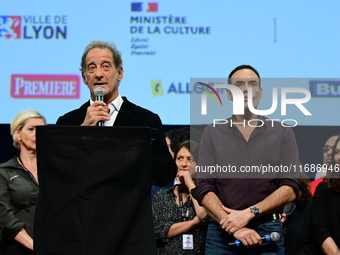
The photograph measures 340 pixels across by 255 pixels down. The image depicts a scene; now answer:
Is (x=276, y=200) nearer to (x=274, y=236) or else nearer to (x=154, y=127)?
(x=274, y=236)

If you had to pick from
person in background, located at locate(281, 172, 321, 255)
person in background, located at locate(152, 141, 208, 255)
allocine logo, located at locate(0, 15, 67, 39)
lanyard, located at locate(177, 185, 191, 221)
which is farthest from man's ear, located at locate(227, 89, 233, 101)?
allocine logo, located at locate(0, 15, 67, 39)

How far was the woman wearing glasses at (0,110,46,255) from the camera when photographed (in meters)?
2.73

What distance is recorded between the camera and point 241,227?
226 cm

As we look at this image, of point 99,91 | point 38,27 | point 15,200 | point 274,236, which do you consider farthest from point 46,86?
point 274,236

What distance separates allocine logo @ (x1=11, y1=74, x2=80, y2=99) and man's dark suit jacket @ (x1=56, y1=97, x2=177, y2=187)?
212 cm

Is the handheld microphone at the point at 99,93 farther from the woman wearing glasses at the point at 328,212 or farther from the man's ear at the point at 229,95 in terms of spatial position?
the woman wearing glasses at the point at 328,212

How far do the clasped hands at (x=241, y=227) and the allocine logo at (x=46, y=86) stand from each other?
2.42 meters

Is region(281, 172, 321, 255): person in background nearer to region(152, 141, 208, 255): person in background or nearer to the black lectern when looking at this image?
region(152, 141, 208, 255): person in background

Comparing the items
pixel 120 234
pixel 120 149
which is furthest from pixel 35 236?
pixel 120 149

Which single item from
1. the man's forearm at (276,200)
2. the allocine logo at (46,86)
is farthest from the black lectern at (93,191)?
the allocine logo at (46,86)

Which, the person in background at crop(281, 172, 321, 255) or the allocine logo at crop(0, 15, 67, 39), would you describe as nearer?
the person in background at crop(281, 172, 321, 255)

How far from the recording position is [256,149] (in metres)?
2.45

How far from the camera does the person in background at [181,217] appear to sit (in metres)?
2.85

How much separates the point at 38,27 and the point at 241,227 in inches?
116
